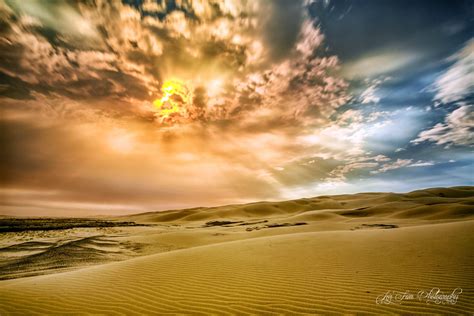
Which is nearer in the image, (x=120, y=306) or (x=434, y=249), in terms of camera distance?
(x=120, y=306)

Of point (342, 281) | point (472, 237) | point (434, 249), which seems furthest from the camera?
point (472, 237)

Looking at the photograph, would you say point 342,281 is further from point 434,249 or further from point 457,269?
point 434,249

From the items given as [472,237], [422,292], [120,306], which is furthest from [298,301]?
[472,237]

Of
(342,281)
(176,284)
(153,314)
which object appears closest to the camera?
(153,314)

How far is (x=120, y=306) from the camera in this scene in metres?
5.12

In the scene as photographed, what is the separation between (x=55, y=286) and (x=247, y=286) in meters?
5.29

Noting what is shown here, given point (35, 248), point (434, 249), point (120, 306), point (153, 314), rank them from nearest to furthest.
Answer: point (153, 314), point (120, 306), point (434, 249), point (35, 248)

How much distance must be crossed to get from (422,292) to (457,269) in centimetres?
202

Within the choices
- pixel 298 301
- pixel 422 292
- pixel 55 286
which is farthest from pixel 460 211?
pixel 55 286

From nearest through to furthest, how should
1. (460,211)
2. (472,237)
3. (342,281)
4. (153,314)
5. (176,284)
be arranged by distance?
(153,314), (342,281), (176,284), (472,237), (460,211)

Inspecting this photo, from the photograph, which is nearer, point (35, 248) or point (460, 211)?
point (35, 248)

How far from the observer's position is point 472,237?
9039 millimetres

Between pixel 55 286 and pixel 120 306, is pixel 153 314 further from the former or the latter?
pixel 55 286

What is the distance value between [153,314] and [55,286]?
12.9ft
